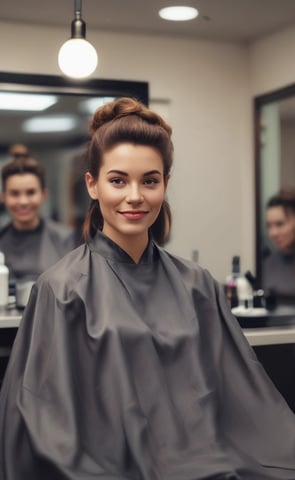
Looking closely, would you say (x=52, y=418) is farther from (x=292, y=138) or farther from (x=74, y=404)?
(x=292, y=138)

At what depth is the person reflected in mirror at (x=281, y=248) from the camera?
15.3 ft

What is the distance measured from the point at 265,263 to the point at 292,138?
0.85 m

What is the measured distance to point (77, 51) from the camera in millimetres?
2777

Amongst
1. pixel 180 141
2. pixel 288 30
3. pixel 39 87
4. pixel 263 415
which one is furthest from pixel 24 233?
pixel 263 415

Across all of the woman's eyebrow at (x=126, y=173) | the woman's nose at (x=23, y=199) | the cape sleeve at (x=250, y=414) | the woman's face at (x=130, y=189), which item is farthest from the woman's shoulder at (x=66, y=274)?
the woman's nose at (x=23, y=199)

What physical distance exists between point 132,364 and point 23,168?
276cm

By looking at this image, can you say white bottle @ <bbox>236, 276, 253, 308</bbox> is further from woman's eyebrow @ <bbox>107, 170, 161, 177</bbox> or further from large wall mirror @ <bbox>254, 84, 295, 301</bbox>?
woman's eyebrow @ <bbox>107, 170, 161, 177</bbox>

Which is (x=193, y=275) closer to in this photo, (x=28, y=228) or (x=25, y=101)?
(x=28, y=228)

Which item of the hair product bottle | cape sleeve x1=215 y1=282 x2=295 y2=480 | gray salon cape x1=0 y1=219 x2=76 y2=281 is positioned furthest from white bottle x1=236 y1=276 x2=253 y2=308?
cape sleeve x1=215 y1=282 x2=295 y2=480

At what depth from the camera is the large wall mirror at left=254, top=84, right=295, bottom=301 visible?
4.62 meters

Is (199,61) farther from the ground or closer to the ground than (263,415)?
farther from the ground

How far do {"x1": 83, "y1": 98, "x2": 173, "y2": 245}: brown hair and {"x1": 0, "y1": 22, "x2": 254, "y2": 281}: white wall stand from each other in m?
2.55

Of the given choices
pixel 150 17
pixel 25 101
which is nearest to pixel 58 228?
pixel 25 101

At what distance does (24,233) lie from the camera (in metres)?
4.48
